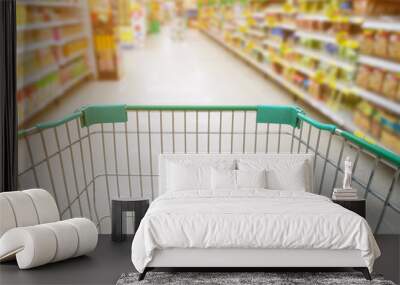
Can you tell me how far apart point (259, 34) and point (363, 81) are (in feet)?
10.3

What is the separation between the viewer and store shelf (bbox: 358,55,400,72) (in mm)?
5586

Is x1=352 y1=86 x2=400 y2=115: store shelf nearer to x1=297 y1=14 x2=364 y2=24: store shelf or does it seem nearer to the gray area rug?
x1=297 y1=14 x2=364 y2=24: store shelf

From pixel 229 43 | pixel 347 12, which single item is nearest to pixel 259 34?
pixel 229 43

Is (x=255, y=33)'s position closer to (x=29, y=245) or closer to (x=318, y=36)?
(x=318, y=36)

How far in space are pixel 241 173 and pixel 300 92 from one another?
371 cm

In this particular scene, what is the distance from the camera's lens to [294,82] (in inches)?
311

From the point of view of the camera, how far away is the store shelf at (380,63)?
5.59 metres

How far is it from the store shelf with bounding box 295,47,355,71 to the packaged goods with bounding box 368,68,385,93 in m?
0.40

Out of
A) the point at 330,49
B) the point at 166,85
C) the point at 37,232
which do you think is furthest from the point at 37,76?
the point at 37,232

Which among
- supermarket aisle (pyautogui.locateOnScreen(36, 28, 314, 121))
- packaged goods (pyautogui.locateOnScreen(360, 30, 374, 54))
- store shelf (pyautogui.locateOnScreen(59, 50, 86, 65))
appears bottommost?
supermarket aisle (pyautogui.locateOnScreen(36, 28, 314, 121))

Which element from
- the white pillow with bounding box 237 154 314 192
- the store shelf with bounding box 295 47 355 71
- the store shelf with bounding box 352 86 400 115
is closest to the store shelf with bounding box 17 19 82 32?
the store shelf with bounding box 295 47 355 71

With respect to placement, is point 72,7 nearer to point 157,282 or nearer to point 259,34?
point 259,34

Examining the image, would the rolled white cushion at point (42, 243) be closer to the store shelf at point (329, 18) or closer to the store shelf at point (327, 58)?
the store shelf at point (329, 18)

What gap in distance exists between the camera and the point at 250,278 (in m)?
3.43
